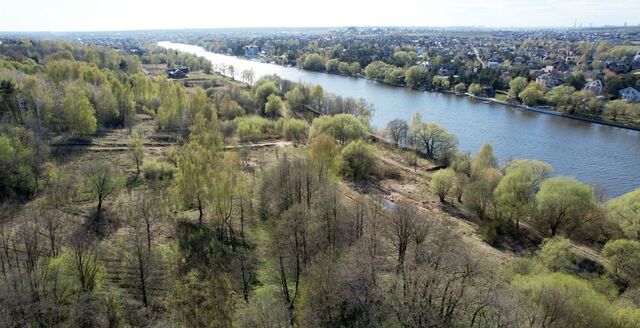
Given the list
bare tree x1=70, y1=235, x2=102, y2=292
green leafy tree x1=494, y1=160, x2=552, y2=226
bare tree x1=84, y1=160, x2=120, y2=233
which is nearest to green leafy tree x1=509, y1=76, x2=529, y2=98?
green leafy tree x1=494, y1=160, x2=552, y2=226

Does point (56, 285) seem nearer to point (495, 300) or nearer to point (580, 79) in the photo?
point (495, 300)

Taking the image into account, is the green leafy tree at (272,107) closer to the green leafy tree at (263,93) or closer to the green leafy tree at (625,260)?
the green leafy tree at (263,93)

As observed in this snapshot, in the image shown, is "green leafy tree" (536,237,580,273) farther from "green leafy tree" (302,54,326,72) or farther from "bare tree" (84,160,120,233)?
"green leafy tree" (302,54,326,72)

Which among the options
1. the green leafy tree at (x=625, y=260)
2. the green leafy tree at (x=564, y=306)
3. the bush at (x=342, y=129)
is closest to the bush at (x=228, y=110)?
the bush at (x=342, y=129)

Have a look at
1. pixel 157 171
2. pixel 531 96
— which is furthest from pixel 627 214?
pixel 531 96

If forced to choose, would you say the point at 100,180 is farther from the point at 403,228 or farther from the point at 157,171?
the point at 403,228
